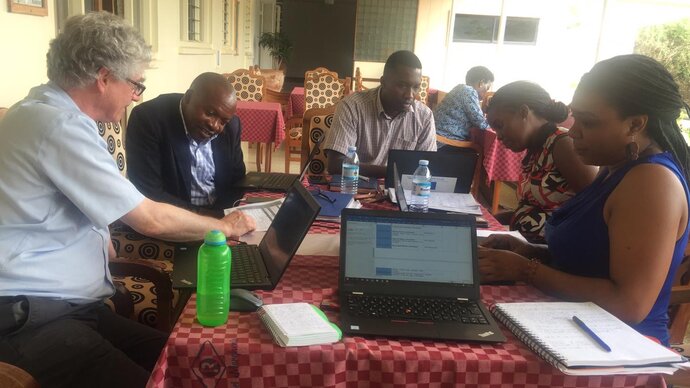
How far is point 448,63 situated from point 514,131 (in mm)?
7192

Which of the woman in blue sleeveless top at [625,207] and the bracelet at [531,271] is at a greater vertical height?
the woman in blue sleeveless top at [625,207]

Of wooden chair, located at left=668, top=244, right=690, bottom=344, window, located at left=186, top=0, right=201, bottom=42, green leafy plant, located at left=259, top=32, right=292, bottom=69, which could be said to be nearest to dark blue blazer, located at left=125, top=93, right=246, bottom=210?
wooden chair, located at left=668, top=244, right=690, bottom=344

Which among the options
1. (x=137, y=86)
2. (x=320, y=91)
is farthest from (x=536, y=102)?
(x=320, y=91)

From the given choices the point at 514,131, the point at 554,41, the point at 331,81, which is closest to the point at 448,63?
the point at 554,41

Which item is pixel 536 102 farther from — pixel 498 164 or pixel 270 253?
pixel 498 164

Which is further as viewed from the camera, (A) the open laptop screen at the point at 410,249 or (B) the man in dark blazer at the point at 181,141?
(B) the man in dark blazer at the point at 181,141

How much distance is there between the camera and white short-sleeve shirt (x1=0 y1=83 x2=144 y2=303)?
1150 mm

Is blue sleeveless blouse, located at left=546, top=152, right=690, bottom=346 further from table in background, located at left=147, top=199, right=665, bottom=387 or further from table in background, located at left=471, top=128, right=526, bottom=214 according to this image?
table in background, located at left=471, top=128, right=526, bottom=214

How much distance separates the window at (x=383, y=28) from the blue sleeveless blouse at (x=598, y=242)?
810cm

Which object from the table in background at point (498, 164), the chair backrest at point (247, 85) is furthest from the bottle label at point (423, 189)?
the chair backrest at point (247, 85)

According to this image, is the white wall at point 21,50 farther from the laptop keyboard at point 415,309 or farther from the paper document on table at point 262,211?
the laptop keyboard at point 415,309

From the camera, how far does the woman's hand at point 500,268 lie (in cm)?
123

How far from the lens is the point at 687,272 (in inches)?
61.6

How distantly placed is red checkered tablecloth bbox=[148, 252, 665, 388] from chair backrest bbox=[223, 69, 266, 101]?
14.8ft
